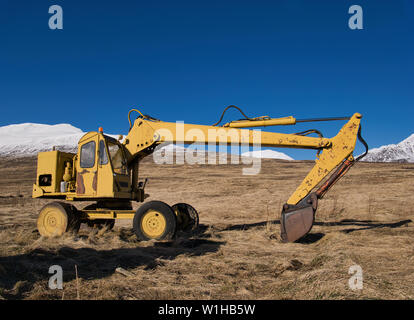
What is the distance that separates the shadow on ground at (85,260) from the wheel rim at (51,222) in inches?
72.1

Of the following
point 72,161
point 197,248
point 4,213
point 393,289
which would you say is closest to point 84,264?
point 197,248

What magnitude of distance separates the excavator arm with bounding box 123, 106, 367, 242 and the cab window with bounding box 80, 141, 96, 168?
70.7 inches

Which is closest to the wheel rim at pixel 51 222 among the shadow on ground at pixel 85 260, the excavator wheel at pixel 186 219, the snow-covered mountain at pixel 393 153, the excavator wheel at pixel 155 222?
the shadow on ground at pixel 85 260

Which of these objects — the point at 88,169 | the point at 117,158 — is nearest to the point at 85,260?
the point at 88,169

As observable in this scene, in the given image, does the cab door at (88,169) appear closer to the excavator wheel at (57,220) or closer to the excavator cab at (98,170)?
the excavator cab at (98,170)

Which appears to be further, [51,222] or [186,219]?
[186,219]

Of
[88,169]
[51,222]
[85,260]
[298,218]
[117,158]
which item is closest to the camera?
[85,260]

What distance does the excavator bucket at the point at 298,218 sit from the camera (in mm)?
8133

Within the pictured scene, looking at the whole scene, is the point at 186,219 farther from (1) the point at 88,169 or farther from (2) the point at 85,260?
(2) the point at 85,260

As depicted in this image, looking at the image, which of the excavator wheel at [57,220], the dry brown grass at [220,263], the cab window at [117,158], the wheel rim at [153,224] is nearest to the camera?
the dry brown grass at [220,263]

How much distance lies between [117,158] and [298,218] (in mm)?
5500

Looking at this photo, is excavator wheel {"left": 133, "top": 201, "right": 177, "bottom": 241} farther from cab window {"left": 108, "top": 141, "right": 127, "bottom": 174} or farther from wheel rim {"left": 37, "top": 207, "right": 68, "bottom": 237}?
wheel rim {"left": 37, "top": 207, "right": 68, "bottom": 237}

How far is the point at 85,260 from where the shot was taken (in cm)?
664

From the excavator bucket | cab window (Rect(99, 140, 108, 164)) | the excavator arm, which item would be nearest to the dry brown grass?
the excavator bucket
